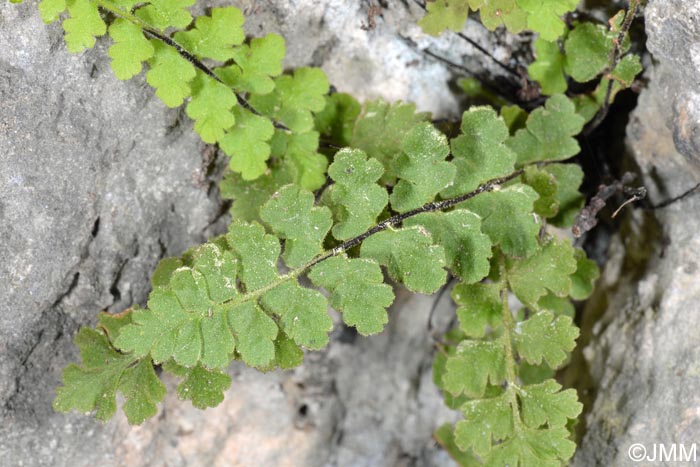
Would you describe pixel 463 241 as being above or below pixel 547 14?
below

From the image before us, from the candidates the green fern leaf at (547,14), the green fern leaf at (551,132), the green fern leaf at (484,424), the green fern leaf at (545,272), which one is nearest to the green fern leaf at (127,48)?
the green fern leaf at (547,14)

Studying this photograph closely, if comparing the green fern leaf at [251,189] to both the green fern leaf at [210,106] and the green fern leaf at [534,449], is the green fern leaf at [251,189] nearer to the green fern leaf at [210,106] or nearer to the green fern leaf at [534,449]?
the green fern leaf at [210,106]

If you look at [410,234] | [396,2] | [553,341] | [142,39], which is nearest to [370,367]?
[553,341]

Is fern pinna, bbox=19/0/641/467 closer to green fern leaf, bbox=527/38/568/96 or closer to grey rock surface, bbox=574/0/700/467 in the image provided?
green fern leaf, bbox=527/38/568/96

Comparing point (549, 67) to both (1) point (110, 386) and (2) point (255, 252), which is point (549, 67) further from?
(1) point (110, 386)

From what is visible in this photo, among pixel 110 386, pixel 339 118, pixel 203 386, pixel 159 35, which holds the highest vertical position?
pixel 339 118

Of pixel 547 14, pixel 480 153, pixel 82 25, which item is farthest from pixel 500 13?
pixel 82 25

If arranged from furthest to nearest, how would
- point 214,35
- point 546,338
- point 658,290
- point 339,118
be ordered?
point 339,118
point 658,290
point 546,338
point 214,35
